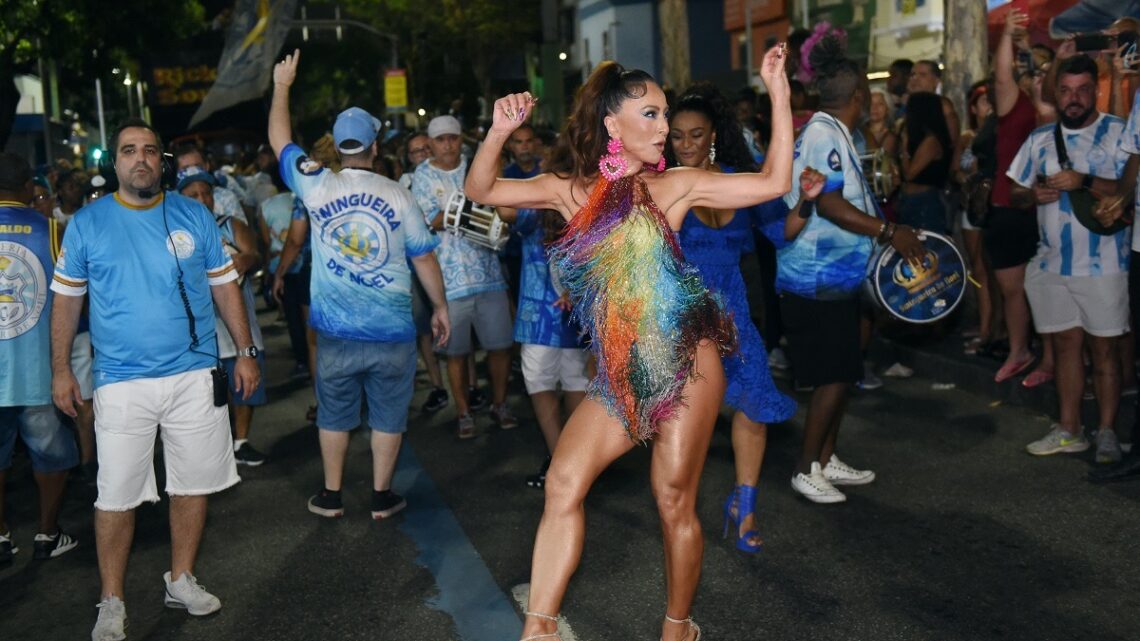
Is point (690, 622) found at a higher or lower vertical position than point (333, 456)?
lower

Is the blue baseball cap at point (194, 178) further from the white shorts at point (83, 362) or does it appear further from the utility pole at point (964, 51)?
the utility pole at point (964, 51)

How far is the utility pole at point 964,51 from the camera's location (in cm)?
1237

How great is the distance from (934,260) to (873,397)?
2467 millimetres

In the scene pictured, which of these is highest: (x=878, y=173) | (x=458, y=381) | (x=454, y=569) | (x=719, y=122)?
(x=719, y=122)

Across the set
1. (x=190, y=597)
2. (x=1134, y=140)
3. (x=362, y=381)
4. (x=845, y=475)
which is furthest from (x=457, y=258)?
(x=1134, y=140)

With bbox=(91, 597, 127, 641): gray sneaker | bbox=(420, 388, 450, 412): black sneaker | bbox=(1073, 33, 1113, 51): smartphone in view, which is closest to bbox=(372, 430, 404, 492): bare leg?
bbox=(91, 597, 127, 641): gray sneaker

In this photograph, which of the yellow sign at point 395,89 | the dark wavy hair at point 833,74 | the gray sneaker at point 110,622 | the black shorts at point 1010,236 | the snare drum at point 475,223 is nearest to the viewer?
the gray sneaker at point 110,622

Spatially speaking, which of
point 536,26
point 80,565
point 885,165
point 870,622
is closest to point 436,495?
point 80,565

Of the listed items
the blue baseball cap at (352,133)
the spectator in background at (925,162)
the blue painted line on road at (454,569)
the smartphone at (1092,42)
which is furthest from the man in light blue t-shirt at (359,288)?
the smartphone at (1092,42)

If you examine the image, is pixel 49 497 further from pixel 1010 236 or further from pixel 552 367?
A: pixel 1010 236

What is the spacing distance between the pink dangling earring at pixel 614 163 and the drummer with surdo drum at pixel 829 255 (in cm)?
194

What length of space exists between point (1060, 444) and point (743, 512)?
7.64ft

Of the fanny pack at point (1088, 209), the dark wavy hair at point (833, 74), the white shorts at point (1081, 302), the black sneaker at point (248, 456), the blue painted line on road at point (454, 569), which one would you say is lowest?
the blue painted line on road at point (454, 569)

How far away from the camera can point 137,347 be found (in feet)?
16.2
